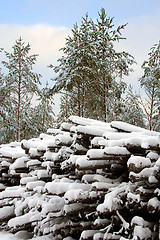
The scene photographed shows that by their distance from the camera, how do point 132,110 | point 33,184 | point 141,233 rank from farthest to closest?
point 132,110, point 33,184, point 141,233

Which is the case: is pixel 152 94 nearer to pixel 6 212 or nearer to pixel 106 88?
pixel 106 88

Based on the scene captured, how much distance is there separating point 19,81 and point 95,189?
13.2 meters

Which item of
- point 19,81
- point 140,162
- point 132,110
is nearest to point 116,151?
point 140,162

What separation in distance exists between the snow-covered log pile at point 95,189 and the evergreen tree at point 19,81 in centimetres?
1120

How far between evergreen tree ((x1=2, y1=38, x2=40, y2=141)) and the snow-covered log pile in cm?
1120

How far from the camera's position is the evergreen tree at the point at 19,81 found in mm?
→ 14391

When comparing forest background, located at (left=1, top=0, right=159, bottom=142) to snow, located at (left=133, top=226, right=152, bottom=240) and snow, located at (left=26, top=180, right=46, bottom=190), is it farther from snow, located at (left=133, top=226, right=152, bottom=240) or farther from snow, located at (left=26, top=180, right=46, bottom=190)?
snow, located at (left=133, top=226, right=152, bottom=240)

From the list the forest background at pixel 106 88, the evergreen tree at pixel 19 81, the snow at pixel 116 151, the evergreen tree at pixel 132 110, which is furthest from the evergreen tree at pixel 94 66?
the snow at pixel 116 151

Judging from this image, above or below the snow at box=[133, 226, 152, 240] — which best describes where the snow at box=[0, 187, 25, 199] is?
below

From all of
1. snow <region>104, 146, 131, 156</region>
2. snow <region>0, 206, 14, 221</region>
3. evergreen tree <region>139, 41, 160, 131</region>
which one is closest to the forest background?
evergreen tree <region>139, 41, 160, 131</region>

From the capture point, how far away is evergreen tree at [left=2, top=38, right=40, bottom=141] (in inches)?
567

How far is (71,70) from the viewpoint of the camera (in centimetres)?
1313

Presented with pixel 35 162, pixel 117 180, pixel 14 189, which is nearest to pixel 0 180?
pixel 14 189

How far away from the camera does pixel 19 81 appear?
47.7 ft
